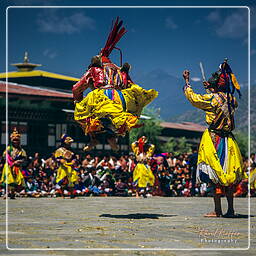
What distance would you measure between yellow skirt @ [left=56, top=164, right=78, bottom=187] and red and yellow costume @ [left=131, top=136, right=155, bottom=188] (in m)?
2.68

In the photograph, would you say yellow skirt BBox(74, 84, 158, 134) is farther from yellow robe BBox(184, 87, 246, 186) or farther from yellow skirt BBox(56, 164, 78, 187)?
yellow skirt BBox(56, 164, 78, 187)

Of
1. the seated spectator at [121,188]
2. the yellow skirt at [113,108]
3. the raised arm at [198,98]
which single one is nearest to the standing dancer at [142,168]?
the seated spectator at [121,188]

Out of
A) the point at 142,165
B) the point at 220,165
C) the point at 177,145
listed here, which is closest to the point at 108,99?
the point at 220,165

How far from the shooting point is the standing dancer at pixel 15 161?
18.2 m

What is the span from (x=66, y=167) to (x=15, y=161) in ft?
6.73

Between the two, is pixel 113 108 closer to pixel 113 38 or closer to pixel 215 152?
pixel 113 38

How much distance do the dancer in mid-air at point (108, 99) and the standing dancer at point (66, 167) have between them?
9.64m

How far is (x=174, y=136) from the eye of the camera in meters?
64.8

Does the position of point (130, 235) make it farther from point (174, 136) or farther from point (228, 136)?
point (174, 136)

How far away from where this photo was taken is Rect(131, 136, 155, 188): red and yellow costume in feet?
73.7

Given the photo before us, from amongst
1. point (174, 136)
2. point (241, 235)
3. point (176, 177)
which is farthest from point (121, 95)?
point (174, 136)

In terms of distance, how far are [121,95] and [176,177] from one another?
16172 millimetres

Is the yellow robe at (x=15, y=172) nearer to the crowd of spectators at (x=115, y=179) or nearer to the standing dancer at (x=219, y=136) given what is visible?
the crowd of spectators at (x=115, y=179)

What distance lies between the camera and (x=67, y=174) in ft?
66.7
